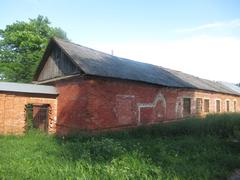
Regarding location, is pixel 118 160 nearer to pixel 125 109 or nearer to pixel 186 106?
pixel 125 109

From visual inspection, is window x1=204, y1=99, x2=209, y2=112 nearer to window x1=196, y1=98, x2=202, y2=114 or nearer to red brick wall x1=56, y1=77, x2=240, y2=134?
window x1=196, y1=98, x2=202, y2=114

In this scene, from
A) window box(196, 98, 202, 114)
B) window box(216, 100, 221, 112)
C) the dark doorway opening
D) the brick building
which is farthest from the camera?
window box(216, 100, 221, 112)

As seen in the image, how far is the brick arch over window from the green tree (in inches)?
702

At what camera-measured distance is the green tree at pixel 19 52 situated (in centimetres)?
3017

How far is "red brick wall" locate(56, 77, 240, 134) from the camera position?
43.0 feet

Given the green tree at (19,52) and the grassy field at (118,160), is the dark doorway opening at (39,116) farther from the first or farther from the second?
the green tree at (19,52)

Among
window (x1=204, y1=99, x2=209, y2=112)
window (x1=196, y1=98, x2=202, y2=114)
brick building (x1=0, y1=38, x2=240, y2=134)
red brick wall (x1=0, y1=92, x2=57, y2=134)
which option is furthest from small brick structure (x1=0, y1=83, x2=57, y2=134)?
window (x1=204, y1=99, x2=209, y2=112)

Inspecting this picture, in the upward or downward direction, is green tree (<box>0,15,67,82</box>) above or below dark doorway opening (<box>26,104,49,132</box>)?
above

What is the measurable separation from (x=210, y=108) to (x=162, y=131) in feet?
50.7

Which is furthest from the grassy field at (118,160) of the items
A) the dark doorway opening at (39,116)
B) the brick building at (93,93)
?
the dark doorway opening at (39,116)

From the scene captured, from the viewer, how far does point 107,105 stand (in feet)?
44.9

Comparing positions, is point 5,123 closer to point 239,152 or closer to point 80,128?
point 80,128

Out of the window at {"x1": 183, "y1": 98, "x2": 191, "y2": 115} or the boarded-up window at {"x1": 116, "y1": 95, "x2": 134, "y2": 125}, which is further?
the window at {"x1": 183, "y1": 98, "x2": 191, "y2": 115}

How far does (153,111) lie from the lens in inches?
673
